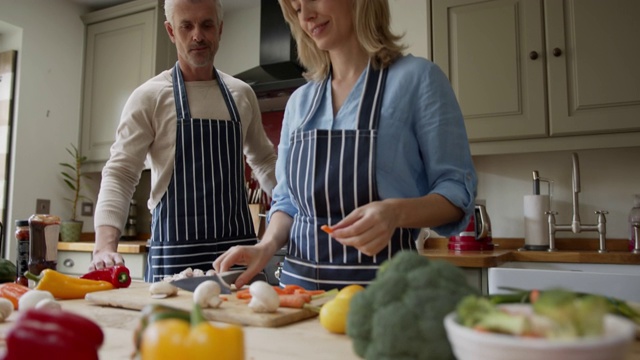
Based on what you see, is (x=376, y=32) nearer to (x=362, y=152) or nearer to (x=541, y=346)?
(x=362, y=152)

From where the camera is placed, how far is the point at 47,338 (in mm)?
390

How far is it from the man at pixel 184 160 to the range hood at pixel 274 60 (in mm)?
946

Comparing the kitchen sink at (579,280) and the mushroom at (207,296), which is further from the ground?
the mushroom at (207,296)

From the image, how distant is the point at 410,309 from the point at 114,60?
3.30 metres

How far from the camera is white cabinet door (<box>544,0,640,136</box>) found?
204cm

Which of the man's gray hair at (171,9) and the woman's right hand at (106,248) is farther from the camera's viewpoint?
the man's gray hair at (171,9)

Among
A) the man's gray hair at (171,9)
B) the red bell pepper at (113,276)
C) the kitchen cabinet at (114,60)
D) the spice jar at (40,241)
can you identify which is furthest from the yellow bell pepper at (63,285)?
the kitchen cabinet at (114,60)

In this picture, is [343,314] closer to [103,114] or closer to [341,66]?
[341,66]

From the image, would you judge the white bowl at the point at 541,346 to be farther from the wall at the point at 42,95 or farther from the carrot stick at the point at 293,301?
the wall at the point at 42,95

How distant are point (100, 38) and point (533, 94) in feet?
8.99

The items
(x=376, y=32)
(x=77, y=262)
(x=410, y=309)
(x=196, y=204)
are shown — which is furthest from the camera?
(x=77, y=262)

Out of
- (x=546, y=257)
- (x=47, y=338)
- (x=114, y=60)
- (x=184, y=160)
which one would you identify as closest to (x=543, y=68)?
(x=546, y=257)

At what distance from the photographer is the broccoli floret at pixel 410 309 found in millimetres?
439

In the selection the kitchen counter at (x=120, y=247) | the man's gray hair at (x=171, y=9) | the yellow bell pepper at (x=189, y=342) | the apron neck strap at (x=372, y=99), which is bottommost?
the kitchen counter at (x=120, y=247)
